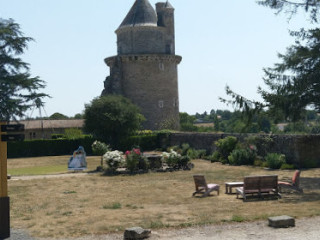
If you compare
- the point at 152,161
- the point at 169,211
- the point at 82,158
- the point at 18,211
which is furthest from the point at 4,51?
the point at 169,211

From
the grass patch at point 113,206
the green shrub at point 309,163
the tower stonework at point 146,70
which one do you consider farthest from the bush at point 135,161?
the tower stonework at point 146,70

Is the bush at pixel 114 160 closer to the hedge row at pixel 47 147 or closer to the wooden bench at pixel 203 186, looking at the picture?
the wooden bench at pixel 203 186

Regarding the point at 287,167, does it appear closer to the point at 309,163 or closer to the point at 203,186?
the point at 309,163

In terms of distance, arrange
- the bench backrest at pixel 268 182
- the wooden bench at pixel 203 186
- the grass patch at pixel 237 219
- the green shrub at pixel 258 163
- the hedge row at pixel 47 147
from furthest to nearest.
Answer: the hedge row at pixel 47 147 < the green shrub at pixel 258 163 < the wooden bench at pixel 203 186 < the bench backrest at pixel 268 182 < the grass patch at pixel 237 219

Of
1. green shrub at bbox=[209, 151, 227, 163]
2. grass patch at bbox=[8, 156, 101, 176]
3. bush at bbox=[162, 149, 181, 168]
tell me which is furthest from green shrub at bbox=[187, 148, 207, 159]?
bush at bbox=[162, 149, 181, 168]

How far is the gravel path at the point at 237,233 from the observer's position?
858cm

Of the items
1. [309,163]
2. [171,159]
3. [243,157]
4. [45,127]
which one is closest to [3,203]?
[171,159]

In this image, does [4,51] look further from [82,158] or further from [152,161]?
[152,161]

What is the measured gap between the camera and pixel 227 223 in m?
9.96

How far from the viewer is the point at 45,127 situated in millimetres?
58625

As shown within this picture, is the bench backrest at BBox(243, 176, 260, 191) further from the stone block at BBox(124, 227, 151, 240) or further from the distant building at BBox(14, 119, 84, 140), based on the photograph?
the distant building at BBox(14, 119, 84, 140)

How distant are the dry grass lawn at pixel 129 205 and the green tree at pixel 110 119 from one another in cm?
1743

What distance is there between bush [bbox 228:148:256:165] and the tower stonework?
23.1 metres

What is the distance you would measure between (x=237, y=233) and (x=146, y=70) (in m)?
40.5
